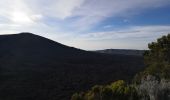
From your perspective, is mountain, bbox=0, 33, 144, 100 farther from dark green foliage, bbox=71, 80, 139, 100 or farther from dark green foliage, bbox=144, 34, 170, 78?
dark green foliage, bbox=71, 80, 139, 100

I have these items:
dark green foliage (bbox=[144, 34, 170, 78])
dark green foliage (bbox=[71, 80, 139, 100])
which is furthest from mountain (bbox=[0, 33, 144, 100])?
dark green foliage (bbox=[71, 80, 139, 100])

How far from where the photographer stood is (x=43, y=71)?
64.3 metres

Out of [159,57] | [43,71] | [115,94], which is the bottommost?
[43,71]

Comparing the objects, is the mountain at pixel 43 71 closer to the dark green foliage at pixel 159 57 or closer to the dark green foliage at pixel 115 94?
the dark green foliage at pixel 159 57

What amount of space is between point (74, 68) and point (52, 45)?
36.2m

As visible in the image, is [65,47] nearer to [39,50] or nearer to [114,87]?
[39,50]

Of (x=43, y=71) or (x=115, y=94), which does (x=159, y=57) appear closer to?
(x=115, y=94)

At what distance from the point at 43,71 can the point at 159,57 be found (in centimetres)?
3976

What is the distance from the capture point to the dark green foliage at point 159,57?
25555mm

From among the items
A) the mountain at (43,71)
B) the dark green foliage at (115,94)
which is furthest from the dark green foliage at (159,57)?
the mountain at (43,71)

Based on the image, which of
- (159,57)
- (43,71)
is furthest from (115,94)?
(43,71)

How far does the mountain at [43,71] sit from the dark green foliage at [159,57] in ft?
42.8

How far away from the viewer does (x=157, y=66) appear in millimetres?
26078

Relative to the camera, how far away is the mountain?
43.4 metres
